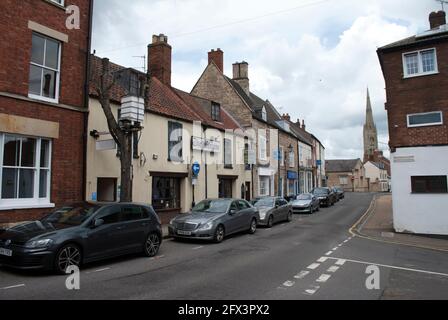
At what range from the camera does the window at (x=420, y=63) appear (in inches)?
644

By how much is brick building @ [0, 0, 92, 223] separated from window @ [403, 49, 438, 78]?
1404 centimetres

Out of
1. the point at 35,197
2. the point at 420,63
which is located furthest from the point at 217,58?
the point at 35,197

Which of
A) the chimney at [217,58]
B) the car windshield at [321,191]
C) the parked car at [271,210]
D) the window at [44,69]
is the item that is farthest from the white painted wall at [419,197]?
the chimney at [217,58]

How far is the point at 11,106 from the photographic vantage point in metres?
11.0

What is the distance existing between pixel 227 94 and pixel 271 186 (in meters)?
8.76

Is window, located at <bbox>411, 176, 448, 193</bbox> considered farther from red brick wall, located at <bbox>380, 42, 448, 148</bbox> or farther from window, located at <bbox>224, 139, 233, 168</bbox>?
window, located at <bbox>224, 139, 233, 168</bbox>

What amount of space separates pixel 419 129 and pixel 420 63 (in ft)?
10.3

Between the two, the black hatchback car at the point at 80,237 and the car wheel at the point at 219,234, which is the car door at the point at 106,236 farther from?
the car wheel at the point at 219,234

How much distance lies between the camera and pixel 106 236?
28.6ft

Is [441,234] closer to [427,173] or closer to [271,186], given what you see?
[427,173]

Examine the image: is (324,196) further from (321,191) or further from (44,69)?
(44,69)

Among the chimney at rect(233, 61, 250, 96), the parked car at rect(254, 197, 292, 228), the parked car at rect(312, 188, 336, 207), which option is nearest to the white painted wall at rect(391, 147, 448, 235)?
the parked car at rect(254, 197, 292, 228)

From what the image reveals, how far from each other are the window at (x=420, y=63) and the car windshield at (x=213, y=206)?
34.2 feet

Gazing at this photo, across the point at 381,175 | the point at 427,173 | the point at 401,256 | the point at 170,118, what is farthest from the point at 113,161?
the point at 381,175
